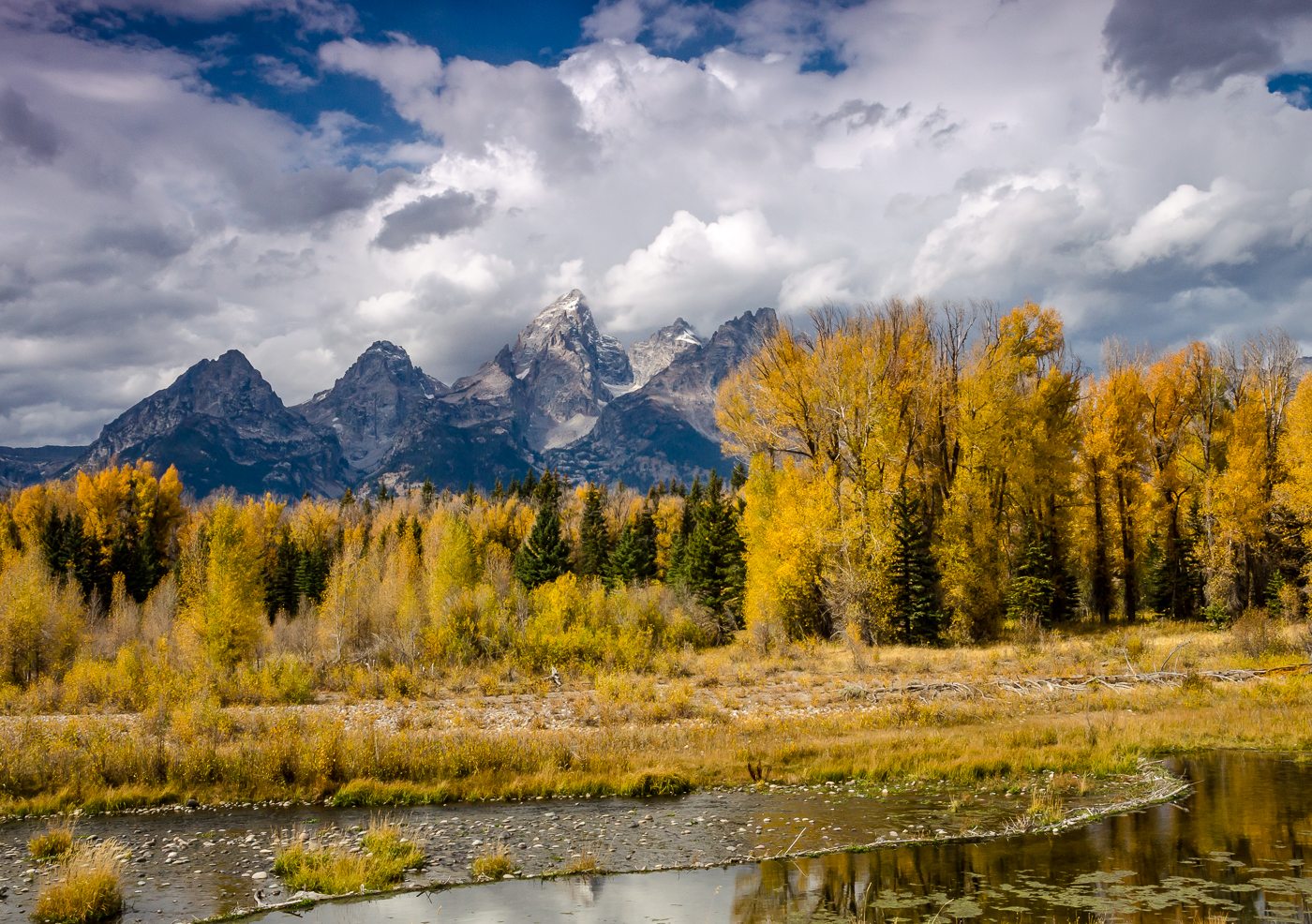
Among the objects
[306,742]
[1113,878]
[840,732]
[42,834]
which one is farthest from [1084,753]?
[42,834]

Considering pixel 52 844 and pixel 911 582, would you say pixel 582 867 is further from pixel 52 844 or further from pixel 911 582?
pixel 911 582

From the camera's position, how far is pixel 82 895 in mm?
11719

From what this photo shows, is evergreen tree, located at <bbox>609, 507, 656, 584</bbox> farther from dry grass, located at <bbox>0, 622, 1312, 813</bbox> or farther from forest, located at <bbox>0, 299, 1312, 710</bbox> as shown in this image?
dry grass, located at <bbox>0, 622, 1312, 813</bbox>

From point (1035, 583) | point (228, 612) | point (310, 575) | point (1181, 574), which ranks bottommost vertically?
point (1181, 574)

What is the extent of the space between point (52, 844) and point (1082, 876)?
17.0 m

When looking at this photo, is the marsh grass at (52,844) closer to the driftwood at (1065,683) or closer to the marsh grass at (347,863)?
the marsh grass at (347,863)

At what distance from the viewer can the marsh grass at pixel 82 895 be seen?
38.2 feet

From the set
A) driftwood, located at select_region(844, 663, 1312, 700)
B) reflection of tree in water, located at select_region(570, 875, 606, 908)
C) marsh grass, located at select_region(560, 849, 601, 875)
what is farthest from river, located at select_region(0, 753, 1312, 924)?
driftwood, located at select_region(844, 663, 1312, 700)

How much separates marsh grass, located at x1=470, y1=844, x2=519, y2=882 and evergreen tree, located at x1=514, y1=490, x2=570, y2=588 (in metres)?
53.5

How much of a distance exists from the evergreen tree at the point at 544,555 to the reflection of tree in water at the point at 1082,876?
54.9m

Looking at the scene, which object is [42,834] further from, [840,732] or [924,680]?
[924,680]

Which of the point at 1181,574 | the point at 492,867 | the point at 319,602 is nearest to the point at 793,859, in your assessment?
the point at 492,867

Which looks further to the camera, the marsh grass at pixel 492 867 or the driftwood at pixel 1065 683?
the driftwood at pixel 1065 683

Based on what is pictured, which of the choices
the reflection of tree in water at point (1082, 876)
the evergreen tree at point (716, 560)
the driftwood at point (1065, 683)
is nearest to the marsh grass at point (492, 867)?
the reflection of tree in water at point (1082, 876)
